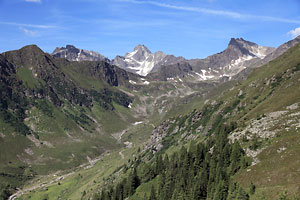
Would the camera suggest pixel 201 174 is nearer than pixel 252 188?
No

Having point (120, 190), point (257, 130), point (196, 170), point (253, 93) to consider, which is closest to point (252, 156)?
point (257, 130)

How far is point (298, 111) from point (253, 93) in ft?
250

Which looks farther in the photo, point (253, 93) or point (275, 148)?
point (253, 93)

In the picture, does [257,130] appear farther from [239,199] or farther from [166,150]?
[166,150]

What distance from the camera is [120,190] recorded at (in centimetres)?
13775

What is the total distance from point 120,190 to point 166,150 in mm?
66785

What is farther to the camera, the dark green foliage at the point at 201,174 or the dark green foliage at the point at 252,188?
the dark green foliage at the point at 201,174

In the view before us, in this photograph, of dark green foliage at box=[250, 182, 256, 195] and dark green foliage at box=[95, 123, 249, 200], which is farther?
dark green foliage at box=[95, 123, 249, 200]

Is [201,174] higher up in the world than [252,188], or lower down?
lower down

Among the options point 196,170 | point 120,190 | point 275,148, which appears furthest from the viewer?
point 120,190

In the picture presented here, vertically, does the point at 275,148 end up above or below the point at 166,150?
above

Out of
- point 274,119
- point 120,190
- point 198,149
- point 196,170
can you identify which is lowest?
point 120,190

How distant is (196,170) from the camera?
108562 millimetres

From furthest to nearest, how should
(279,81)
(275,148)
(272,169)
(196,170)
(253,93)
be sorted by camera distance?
(253,93) < (279,81) < (196,170) < (275,148) < (272,169)
